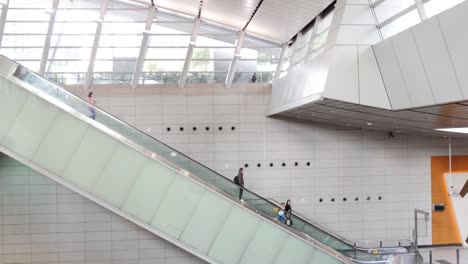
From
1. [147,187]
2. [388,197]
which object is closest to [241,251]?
[147,187]

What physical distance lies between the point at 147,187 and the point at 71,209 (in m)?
7.24

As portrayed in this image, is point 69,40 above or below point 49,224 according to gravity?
above

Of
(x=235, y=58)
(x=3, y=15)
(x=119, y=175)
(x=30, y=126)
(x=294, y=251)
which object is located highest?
(x=3, y=15)

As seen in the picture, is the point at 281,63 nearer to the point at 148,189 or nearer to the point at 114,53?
the point at 114,53

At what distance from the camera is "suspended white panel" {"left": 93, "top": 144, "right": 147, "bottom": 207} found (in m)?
12.2

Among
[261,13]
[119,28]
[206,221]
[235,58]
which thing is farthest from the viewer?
[235,58]

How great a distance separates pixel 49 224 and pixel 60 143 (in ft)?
24.8

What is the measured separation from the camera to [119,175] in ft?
40.2

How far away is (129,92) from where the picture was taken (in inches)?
722

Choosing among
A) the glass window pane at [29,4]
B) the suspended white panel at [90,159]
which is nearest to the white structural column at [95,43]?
the glass window pane at [29,4]

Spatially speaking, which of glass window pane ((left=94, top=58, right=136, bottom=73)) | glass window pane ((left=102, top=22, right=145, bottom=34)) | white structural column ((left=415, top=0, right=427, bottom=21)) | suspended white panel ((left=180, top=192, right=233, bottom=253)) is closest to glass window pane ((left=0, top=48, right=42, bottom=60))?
glass window pane ((left=94, top=58, right=136, bottom=73))

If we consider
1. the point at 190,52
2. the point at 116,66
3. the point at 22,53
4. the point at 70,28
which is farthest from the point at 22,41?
the point at 190,52

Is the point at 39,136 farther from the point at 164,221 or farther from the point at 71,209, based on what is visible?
the point at 71,209

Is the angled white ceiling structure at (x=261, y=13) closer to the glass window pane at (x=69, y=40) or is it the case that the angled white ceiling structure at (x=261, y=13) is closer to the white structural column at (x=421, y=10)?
the glass window pane at (x=69, y=40)
